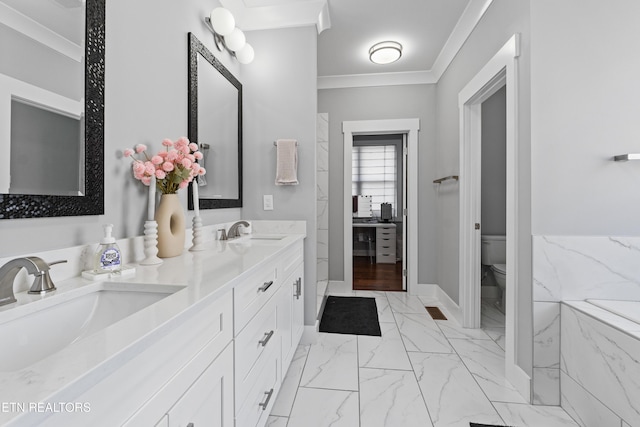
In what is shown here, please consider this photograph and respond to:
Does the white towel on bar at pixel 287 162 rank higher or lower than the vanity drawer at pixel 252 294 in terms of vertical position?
higher

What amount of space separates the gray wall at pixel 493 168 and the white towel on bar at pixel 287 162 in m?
2.22

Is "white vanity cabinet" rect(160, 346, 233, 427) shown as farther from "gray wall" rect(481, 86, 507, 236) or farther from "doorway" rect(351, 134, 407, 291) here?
"doorway" rect(351, 134, 407, 291)

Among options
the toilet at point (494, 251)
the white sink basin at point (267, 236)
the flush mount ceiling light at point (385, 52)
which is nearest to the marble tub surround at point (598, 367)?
the toilet at point (494, 251)

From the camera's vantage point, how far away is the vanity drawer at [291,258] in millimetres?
Result: 1621

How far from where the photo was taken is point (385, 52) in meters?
2.76

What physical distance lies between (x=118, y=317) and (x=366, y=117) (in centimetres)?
318

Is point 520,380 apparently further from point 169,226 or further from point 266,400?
point 169,226

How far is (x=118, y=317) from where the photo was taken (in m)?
0.82

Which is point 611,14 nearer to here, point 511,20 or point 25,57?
point 511,20

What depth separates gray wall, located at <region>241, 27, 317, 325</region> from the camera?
7.33ft

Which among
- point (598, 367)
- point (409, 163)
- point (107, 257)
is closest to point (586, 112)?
point (598, 367)

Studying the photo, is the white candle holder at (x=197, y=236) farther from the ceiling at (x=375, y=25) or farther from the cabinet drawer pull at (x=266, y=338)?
the ceiling at (x=375, y=25)

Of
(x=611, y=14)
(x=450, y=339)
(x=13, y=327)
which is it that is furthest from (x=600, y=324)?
(x=13, y=327)

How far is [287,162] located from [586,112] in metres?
1.80
